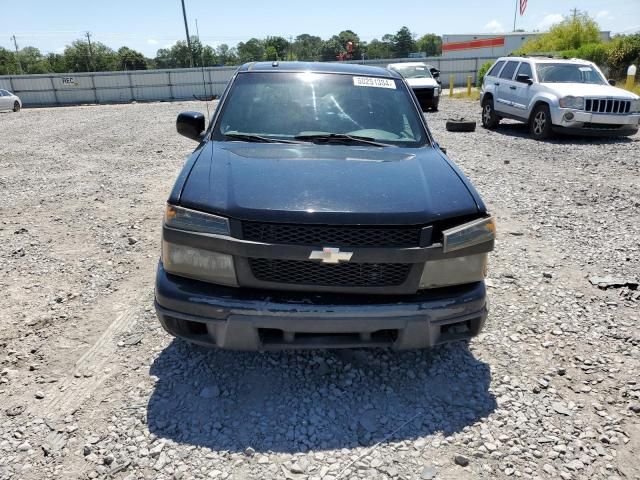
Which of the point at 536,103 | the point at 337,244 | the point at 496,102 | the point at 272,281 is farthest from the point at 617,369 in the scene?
the point at 496,102

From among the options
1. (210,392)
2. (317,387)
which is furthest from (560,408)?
(210,392)

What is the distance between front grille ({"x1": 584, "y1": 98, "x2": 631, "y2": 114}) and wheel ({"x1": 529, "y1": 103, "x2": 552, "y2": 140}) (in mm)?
788

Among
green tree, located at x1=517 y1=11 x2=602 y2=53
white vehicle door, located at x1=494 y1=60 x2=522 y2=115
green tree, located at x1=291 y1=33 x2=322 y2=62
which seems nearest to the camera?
white vehicle door, located at x1=494 y1=60 x2=522 y2=115

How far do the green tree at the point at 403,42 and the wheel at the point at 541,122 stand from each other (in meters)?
96.8

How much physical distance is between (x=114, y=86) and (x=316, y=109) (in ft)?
116

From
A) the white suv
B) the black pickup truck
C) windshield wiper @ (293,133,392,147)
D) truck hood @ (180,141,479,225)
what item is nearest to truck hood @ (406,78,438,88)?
the white suv

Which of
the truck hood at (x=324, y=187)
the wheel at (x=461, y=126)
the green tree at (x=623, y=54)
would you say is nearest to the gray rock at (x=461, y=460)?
the truck hood at (x=324, y=187)

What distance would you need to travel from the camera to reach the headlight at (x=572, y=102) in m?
10.2

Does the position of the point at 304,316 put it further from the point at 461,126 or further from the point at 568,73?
the point at 568,73

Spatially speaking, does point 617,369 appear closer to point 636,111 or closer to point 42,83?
point 636,111

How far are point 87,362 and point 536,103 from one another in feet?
36.2

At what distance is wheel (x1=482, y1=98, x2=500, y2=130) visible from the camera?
13.0m

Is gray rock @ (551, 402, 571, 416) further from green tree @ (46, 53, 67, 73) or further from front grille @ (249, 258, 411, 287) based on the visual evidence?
green tree @ (46, 53, 67, 73)

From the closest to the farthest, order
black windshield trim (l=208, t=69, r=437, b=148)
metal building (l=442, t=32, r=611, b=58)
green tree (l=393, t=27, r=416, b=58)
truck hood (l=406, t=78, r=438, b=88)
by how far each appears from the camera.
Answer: black windshield trim (l=208, t=69, r=437, b=148), truck hood (l=406, t=78, r=438, b=88), metal building (l=442, t=32, r=611, b=58), green tree (l=393, t=27, r=416, b=58)
